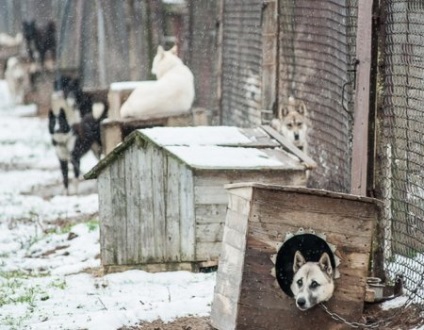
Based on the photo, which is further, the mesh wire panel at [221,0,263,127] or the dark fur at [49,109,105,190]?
the dark fur at [49,109,105,190]

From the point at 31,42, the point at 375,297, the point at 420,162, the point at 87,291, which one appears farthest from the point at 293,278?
the point at 31,42

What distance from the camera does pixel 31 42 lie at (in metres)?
28.1

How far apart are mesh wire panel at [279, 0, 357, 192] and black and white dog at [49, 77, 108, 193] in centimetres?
458

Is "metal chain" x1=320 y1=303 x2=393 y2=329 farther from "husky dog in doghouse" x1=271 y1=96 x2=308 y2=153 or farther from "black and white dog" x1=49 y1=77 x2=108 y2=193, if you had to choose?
"black and white dog" x1=49 y1=77 x2=108 y2=193

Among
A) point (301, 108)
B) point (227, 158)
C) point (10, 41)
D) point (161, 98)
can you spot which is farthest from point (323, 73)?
point (10, 41)

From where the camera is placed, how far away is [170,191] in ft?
25.5

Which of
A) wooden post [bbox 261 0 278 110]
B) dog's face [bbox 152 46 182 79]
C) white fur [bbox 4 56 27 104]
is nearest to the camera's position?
wooden post [bbox 261 0 278 110]

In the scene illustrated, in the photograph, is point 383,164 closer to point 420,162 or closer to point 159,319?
point 420,162

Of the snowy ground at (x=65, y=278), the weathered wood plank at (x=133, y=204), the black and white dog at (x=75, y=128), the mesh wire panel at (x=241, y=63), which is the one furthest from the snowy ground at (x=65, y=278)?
the mesh wire panel at (x=241, y=63)

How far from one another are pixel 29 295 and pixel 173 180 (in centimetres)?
136

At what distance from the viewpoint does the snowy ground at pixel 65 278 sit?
20.4 ft

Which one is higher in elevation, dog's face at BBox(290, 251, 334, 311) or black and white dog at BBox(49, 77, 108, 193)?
dog's face at BBox(290, 251, 334, 311)

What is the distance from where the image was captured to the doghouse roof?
Answer: 25.2ft

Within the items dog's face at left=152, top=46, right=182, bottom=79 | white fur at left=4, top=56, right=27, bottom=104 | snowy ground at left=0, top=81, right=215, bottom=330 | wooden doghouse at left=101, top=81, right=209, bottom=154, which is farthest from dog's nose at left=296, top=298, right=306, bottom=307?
white fur at left=4, top=56, right=27, bottom=104
